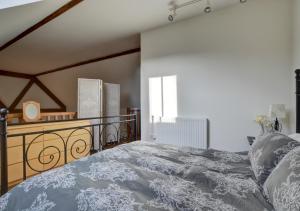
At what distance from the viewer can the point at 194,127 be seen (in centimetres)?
331

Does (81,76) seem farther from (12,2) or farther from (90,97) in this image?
(12,2)

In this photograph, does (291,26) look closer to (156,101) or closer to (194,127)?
(194,127)

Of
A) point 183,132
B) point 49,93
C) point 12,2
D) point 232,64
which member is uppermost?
point 12,2

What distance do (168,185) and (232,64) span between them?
2.61m

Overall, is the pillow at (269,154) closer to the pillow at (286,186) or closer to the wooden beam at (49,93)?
the pillow at (286,186)

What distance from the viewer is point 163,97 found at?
3.78 metres

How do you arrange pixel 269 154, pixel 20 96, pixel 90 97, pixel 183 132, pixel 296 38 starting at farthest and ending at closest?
pixel 20 96
pixel 90 97
pixel 183 132
pixel 296 38
pixel 269 154

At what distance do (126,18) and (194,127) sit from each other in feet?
7.13

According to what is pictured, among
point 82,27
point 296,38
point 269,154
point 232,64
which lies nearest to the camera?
point 269,154

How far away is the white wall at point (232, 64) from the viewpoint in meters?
2.70

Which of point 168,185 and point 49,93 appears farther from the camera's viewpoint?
point 49,93

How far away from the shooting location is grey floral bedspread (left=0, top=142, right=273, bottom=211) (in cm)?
80

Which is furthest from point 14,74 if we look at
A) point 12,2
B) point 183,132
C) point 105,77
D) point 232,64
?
point 232,64

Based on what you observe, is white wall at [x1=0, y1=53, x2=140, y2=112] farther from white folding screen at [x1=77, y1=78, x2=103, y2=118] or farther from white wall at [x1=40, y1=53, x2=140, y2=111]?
white folding screen at [x1=77, y1=78, x2=103, y2=118]
